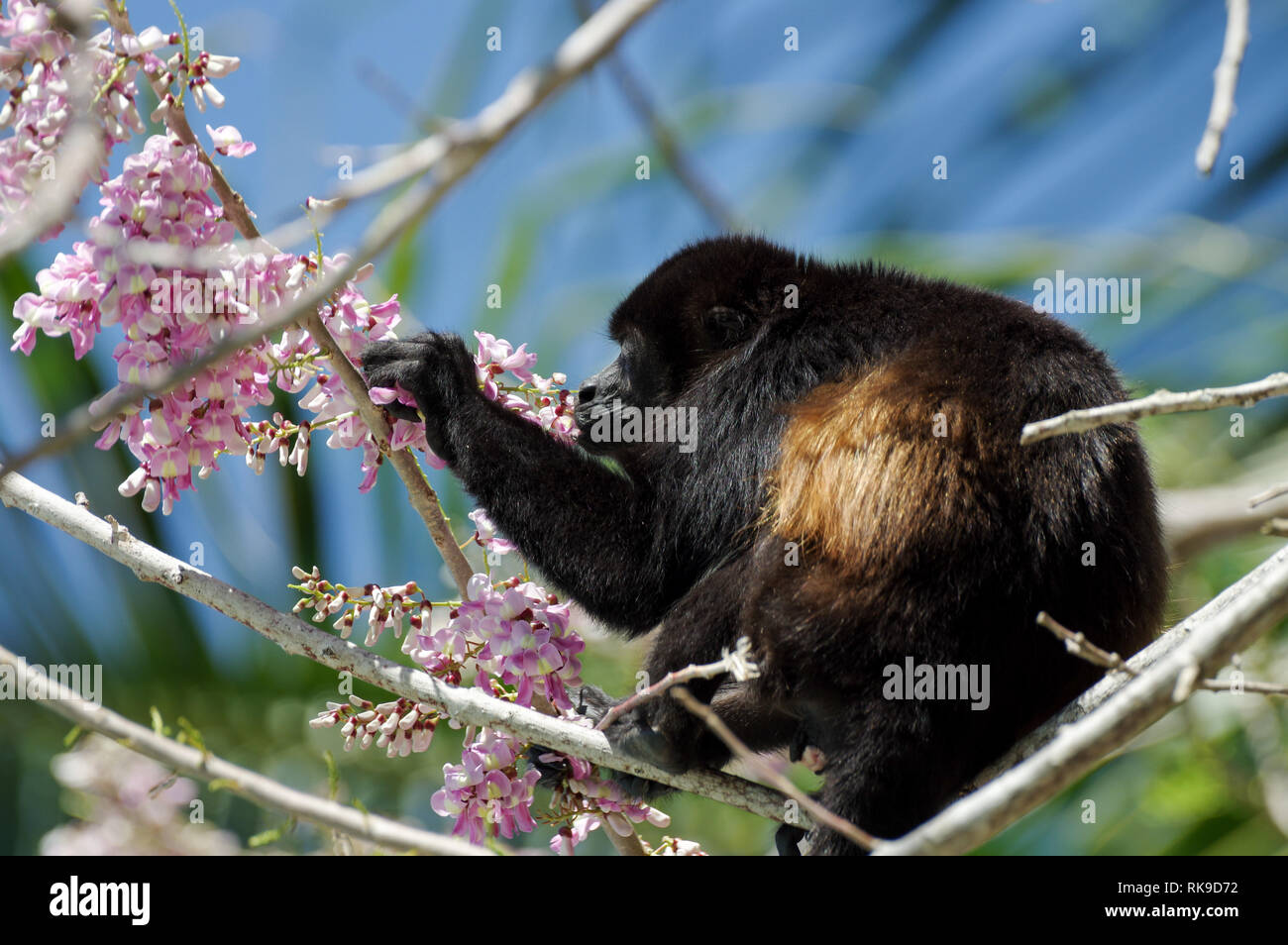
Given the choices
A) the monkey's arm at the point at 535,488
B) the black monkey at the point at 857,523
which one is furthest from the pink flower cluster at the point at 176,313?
the black monkey at the point at 857,523

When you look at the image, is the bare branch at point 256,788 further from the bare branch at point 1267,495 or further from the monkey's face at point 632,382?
the monkey's face at point 632,382

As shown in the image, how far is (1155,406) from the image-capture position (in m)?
1.88

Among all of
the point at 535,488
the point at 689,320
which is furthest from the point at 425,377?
the point at 689,320

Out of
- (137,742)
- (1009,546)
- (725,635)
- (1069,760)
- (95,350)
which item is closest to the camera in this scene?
(1069,760)

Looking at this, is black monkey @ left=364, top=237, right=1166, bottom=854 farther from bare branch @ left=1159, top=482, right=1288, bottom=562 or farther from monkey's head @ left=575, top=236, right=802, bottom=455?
bare branch @ left=1159, top=482, right=1288, bottom=562

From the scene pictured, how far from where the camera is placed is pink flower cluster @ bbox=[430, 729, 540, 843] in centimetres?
296

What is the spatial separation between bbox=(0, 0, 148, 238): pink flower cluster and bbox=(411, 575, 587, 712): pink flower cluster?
1321 millimetres

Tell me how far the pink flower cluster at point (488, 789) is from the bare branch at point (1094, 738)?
1514 millimetres

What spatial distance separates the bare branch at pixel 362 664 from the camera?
2.75m

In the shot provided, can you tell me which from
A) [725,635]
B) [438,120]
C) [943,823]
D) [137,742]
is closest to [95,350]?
[725,635]

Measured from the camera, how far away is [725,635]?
308 centimetres

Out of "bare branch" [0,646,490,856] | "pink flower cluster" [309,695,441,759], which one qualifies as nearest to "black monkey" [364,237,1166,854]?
"pink flower cluster" [309,695,441,759]

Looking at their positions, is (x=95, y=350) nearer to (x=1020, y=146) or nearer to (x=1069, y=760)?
(x=1069, y=760)
